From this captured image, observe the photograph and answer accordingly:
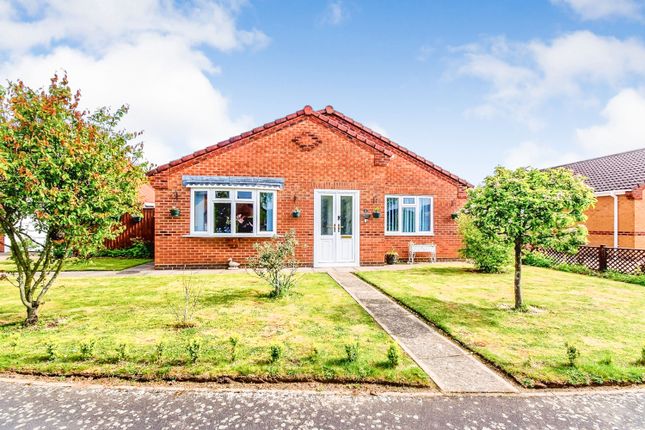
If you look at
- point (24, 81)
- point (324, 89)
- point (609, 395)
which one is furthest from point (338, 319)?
point (324, 89)

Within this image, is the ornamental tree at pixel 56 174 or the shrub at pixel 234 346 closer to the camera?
the shrub at pixel 234 346

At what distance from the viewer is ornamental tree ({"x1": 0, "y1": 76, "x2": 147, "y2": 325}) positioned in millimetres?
4883

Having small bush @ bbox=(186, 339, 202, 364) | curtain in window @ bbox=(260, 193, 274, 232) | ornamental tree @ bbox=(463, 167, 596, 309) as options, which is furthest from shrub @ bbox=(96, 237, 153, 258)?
ornamental tree @ bbox=(463, 167, 596, 309)

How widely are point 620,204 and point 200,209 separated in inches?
759

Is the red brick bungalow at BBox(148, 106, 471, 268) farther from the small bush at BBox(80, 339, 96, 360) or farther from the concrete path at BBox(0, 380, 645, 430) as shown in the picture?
the concrete path at BBox(0, 380, 645, 430)

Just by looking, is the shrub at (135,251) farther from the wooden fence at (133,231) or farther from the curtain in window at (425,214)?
the curtain in window at (425,214)

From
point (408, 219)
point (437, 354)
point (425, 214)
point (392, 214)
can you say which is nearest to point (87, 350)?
point (437, 354)

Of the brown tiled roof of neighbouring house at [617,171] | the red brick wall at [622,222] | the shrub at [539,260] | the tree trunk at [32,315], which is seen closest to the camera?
the tree trunk at [32,315]

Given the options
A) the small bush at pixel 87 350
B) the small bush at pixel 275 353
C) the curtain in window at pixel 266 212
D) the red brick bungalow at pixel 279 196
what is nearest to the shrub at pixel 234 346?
the small bush at pixel 275 353

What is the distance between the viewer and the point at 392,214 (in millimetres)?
14016

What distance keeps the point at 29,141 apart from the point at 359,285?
7436 millimetres

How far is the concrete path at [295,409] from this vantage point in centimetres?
298

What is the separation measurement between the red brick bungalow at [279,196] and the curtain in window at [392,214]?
0.72m

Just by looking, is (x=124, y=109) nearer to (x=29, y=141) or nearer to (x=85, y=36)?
(x=29, y=141)
